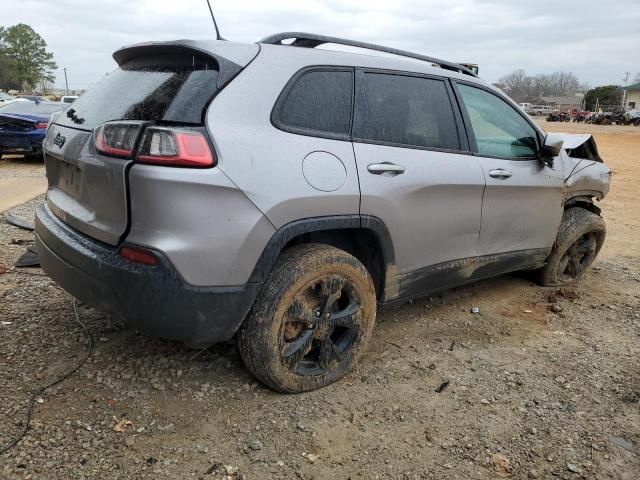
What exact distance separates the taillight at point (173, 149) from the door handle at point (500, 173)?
2.08 meters

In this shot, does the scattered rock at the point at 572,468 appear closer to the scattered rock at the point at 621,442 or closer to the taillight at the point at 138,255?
the scattered rock at the point at 621,442

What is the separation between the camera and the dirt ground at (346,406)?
7.81ft

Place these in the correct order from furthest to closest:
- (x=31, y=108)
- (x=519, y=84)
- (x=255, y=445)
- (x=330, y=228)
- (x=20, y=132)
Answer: (x=519, y=84), (x=31, y=108), (x=20, y=132), (x=330, y=228), (x=255, y=445)

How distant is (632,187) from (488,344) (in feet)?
33.1

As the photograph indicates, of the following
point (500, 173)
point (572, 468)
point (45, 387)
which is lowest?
point (572, 468)

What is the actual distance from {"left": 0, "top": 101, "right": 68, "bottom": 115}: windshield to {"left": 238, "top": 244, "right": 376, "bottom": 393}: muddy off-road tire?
1150cm

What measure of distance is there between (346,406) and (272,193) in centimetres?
119

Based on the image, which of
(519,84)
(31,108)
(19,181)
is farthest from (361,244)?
(519,84)

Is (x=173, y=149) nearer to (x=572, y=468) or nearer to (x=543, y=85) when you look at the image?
(x=572, y=468)

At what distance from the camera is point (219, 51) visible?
254 cm

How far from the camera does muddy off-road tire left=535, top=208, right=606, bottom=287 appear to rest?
461 cm

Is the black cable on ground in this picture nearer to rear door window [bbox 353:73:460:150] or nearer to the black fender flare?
the black fender flare

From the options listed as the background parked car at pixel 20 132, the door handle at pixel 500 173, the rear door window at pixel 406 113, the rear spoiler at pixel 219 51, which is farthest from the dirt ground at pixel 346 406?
the background parked car at pixel 20 132

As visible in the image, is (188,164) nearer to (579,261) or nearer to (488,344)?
(488,344)
